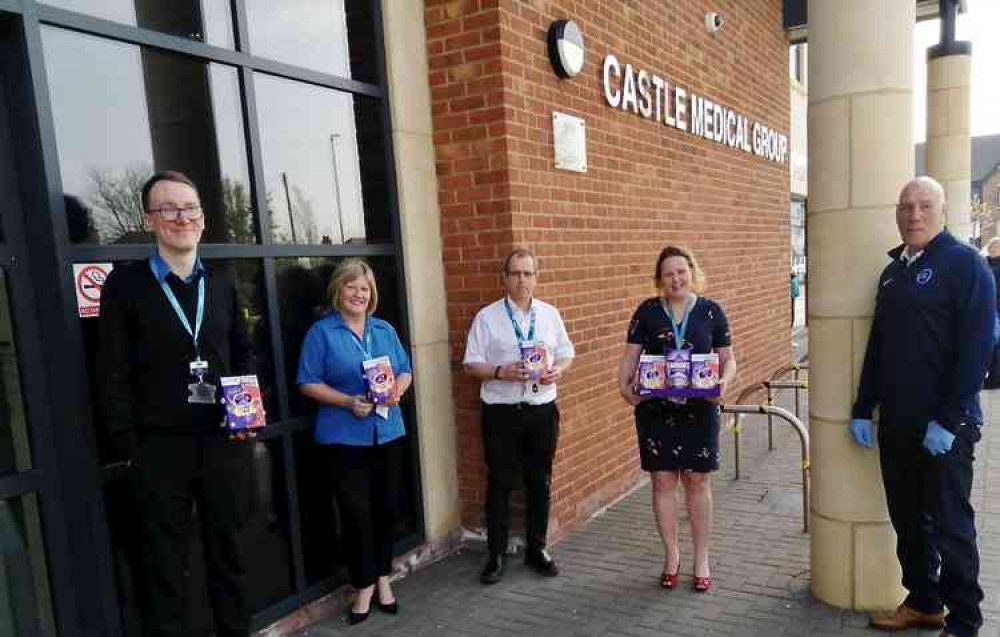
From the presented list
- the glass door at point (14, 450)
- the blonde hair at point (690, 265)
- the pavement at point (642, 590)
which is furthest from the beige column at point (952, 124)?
the glass door at point (14, 450)

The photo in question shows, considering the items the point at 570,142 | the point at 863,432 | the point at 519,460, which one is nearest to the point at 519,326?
the point at 519,460

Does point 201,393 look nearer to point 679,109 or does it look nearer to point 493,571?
point 493,571

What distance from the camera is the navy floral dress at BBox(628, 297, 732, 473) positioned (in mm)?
3648

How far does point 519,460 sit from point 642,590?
96 centimetres

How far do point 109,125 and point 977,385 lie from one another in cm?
364

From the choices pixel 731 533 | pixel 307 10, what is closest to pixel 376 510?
pixel 731 533

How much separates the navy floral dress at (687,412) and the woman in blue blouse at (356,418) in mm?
1311

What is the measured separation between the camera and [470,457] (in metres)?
4.57

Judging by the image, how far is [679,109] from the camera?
6.47 metres

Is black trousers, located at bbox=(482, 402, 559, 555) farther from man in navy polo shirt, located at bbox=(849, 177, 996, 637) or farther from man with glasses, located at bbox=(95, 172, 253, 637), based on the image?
man in navy polo shirt, located at bbox=(849, 177, 996, 637)

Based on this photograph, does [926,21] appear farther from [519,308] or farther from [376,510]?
[376,510]

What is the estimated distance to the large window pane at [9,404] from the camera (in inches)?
104

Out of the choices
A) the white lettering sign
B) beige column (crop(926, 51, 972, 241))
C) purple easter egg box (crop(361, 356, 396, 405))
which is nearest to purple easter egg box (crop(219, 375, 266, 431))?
purple easter egg box (crop(361, 356, 396, 405))

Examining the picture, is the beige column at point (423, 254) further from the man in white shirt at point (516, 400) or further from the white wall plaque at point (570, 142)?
the white wall plaque at point (570, 142)
